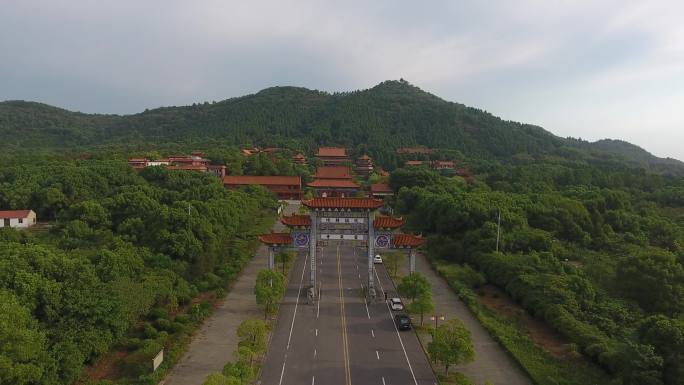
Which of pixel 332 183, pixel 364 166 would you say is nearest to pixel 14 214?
pixel 332 183

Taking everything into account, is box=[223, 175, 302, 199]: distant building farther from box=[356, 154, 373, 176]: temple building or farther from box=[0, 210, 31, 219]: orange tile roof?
box=[0, 210, 31, 219]: orange tile roof

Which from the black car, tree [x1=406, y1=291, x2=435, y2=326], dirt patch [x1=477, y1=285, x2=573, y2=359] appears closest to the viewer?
dirt patch [x1=477, y1=285, x2=573, y2=359]

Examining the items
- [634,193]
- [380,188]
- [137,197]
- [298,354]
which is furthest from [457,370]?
[634,193]

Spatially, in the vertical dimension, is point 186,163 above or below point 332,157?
below

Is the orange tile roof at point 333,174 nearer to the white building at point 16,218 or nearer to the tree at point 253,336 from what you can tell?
the white building at point 16,218

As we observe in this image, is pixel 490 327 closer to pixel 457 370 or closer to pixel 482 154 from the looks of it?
pixel 457 370

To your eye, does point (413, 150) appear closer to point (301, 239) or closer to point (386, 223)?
point (386, 223)

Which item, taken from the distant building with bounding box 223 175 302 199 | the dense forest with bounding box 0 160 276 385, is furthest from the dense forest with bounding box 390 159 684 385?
the dense forest with bounding box 0 160 276 385

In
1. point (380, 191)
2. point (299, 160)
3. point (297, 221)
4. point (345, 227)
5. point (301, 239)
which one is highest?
point (299, 160)
